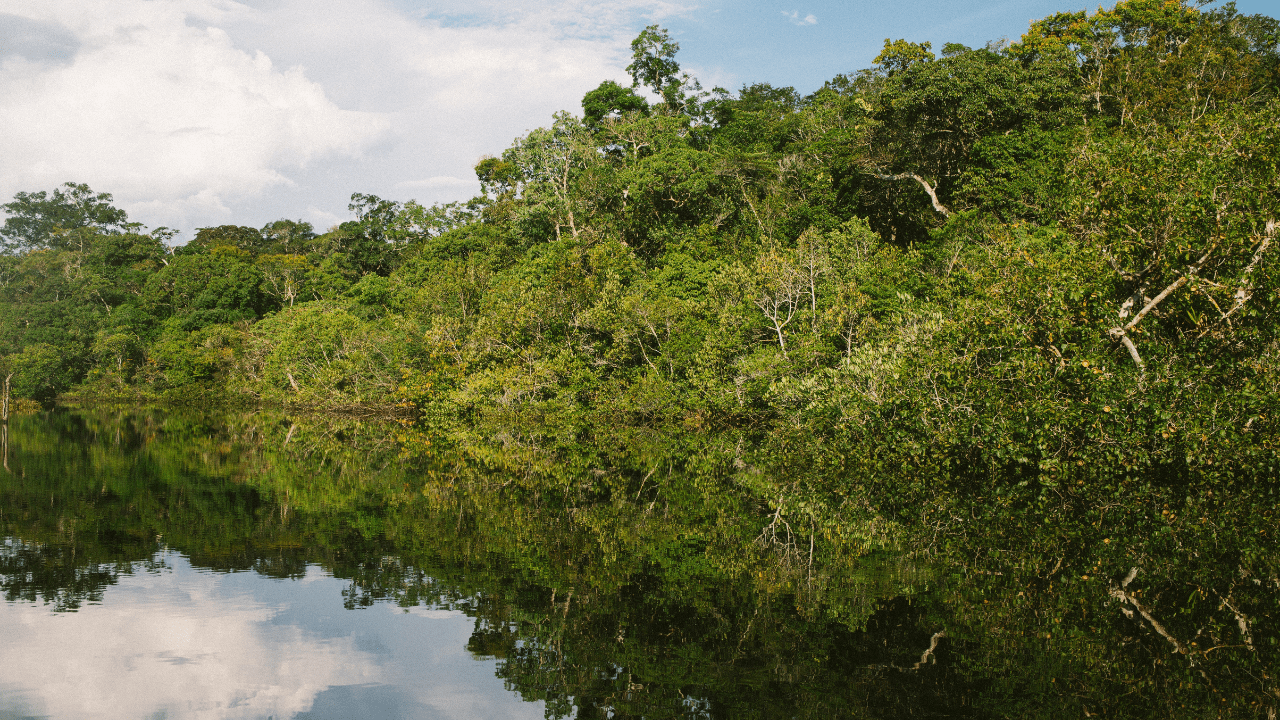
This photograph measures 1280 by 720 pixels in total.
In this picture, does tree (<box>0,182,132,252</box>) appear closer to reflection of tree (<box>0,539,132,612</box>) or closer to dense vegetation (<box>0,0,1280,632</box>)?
dense vegetation (<box>0,0,1280,632</box>)

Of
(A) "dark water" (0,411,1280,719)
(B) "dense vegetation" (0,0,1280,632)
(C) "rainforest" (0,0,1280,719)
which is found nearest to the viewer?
(A) "dark water" (0,411,1280,719)

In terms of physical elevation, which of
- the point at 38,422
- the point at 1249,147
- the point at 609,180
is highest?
the point at 609,180

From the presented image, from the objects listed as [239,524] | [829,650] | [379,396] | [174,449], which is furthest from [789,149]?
[829,650]

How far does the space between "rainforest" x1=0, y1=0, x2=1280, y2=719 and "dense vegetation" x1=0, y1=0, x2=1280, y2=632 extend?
0.14 m

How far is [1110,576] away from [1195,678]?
300 centimetres

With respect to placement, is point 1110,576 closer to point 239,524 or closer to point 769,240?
point 239,524

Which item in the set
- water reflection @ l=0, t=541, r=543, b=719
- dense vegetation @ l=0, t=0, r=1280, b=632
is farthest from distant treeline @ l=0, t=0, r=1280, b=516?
water reflection @ l=0, t=541, r=543, b=719

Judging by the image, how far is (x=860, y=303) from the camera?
2628 cm

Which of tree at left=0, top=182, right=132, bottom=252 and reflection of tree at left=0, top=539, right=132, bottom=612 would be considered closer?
reflection of tree at left=0, top=539, right=132, bottom=612

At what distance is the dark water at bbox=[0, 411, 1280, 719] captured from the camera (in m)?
6.51

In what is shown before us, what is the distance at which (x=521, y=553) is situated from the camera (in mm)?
11469

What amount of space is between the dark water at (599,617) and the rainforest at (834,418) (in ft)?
0.25

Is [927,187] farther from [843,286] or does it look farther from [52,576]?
[52,576]

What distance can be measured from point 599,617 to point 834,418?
1568 cm
